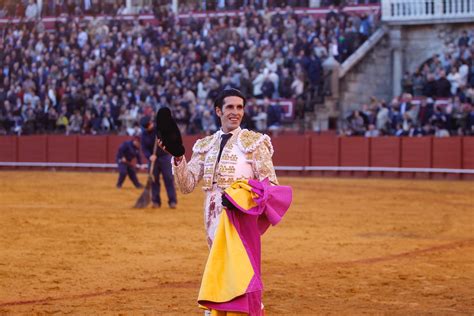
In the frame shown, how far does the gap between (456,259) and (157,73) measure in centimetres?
1826

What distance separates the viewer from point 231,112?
590cm

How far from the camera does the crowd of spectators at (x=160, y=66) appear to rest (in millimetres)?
25797

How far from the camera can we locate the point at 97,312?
714 centimetres

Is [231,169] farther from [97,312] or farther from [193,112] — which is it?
[193,112]

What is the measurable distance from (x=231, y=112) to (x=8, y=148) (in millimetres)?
24401

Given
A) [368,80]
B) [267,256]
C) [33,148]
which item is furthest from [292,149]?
[267,256]

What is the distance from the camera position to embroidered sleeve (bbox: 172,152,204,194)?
5988 mm

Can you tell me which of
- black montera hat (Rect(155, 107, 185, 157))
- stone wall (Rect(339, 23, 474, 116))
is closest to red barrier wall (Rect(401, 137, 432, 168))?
stone wall (Rect(339, 23, 474, 116))

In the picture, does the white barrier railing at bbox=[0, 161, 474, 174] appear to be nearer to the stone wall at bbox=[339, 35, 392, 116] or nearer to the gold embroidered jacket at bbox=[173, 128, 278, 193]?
the stone wall at bbox=[339, 35, 392, 116]

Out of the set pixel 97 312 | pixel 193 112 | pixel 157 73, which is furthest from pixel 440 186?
pixel 97 312

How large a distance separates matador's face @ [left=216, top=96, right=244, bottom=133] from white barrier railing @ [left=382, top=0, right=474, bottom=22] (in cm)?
2242

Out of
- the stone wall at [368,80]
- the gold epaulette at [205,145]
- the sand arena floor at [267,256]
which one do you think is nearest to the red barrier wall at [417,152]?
the stone wall at [368,80]

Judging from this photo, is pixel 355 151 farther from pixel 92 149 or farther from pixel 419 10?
pixel 92 149

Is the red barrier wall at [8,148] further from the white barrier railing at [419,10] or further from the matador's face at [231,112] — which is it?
the matador's face at [231,112]
